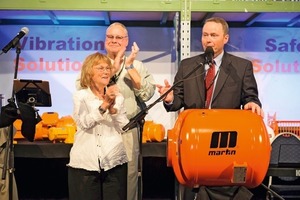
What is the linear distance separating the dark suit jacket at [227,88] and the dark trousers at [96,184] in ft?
1.75

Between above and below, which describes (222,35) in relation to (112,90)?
above

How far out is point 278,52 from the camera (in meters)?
4.50

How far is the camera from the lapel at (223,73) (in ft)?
8.80

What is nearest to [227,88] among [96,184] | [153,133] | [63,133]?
[96,184]

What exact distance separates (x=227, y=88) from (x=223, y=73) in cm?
10

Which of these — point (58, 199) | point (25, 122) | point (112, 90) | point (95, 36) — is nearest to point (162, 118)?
point (95, 36)

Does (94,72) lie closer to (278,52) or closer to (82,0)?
(82,0)

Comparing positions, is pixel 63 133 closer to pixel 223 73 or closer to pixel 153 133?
pixel 153 133

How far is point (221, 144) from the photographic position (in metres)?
2.16

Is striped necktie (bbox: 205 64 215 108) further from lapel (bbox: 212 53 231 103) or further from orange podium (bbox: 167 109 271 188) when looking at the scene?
orange podium (bbox: 167 109 271 188)

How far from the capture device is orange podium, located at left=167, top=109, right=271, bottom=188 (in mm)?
2164

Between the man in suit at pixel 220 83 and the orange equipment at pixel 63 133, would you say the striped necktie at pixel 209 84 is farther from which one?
the orange equipment at pixel 63 133

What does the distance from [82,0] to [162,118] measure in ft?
4.87

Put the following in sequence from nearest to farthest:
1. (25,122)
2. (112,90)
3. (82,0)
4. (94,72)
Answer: (112,90) < (94,72) < (25,122) < (82,0)
